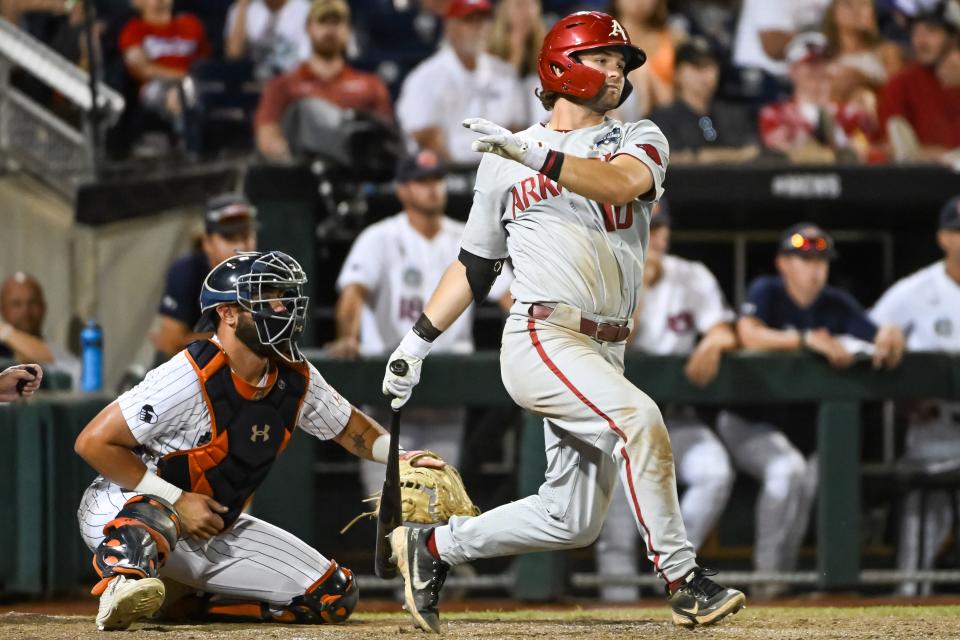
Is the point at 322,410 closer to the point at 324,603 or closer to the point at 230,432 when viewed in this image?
the point at 230,432

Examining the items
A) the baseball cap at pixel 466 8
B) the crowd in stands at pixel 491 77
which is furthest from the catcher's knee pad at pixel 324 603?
the baseball cap at pixel 466 8

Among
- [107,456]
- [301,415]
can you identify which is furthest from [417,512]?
[107,456]

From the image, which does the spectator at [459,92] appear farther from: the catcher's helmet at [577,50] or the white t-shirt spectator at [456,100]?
the catcher's helmet at [577,50]

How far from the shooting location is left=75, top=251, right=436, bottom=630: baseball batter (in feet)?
14.0

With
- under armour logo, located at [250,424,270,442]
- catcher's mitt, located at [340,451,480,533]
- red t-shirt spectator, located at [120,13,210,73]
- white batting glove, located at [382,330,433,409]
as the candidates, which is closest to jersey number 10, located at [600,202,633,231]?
white batting glove, located at [382,330,433,409]

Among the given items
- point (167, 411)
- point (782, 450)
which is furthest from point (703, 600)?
point (782, 450)

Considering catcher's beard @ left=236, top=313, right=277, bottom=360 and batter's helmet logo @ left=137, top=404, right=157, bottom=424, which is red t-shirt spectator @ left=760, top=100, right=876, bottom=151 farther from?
batter's helmet logo @ left=137, top=404, right=157, bottom=424

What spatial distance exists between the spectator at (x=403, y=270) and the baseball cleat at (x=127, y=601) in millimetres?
2540

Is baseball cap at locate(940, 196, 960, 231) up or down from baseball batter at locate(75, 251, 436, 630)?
up

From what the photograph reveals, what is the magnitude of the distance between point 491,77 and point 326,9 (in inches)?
35.4

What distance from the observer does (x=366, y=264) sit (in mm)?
6652

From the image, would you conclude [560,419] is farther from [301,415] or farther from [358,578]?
[358,578]

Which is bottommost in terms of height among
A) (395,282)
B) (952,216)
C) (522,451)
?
(522,451)

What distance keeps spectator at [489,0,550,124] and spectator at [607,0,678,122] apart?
47cm
